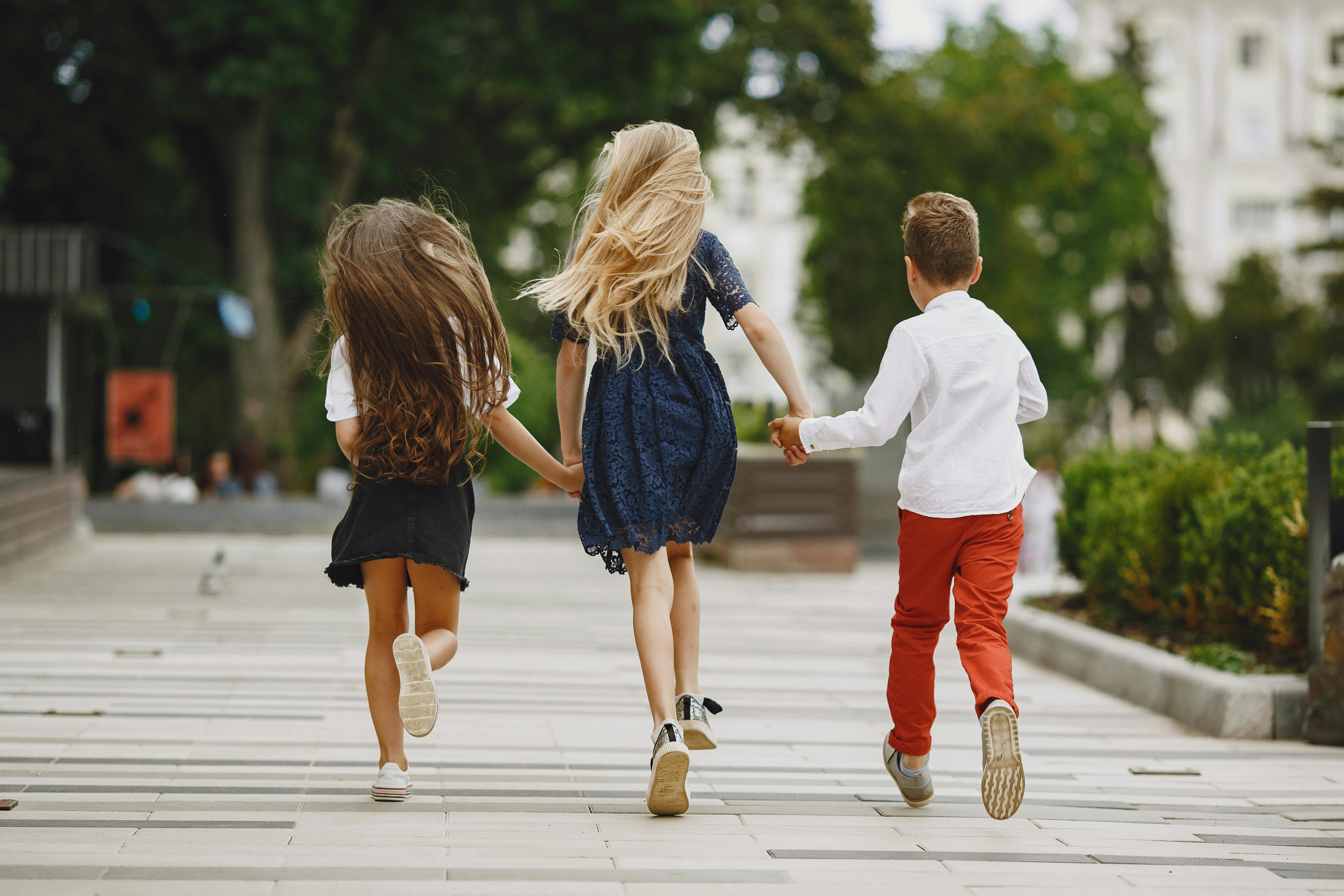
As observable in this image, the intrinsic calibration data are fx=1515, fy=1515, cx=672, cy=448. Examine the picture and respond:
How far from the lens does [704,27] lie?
78.7ft

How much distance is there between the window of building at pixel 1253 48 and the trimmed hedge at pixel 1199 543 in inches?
2728

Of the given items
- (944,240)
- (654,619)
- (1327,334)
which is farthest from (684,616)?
(1327,334)

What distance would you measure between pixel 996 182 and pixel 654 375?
82.4ft

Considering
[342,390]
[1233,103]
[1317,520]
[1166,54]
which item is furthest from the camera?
[1166,54]

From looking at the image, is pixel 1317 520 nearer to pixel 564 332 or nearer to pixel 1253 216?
pixel 564 332

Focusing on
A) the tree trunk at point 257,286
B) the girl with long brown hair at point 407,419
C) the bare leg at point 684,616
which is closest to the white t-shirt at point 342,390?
the girl with long brown hair at point 407,419

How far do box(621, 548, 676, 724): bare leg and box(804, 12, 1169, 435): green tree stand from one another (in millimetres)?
20307

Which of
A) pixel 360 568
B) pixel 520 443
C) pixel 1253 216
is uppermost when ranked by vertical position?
pixel 1253 216

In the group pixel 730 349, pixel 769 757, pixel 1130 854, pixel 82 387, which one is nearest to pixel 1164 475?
pixel 769 757

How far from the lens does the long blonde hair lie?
14.1 ft

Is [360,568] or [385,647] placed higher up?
[360,568]

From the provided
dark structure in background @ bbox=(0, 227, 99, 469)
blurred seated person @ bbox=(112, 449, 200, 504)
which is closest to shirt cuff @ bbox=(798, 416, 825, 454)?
dark structure in background @ bbox=(0, 227, 99, 469)

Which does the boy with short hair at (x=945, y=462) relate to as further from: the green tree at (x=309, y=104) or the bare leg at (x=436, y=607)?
the green tree at (x=309, y=104)

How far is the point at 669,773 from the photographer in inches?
157
